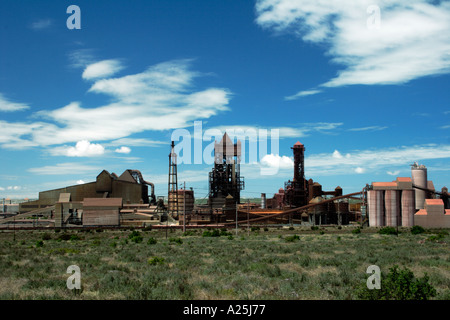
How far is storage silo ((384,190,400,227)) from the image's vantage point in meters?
76.5

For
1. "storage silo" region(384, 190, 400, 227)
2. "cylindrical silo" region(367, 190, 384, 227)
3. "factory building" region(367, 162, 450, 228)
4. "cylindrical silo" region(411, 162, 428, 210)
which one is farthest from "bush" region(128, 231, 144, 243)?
"cylindrical silo" region(411, 162, 428, 210)

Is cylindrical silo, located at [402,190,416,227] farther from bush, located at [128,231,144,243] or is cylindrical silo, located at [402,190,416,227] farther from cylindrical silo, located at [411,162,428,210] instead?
bush, located at [128,231,144,243]

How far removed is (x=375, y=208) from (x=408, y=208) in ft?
19.3

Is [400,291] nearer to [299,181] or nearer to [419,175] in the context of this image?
[419,175]

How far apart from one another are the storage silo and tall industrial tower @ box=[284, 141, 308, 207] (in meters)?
27.4

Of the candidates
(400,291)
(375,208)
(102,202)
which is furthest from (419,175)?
(400,291)

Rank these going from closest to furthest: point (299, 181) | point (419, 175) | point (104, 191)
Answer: point (419, 175)
point (299, 181)
point (104, 191)

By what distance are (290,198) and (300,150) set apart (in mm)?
13134

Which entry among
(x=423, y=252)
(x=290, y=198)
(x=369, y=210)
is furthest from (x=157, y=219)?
(x=423, y=252)

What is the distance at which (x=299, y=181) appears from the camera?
102938 millimetres

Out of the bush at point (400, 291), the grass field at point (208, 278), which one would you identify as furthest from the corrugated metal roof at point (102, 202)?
the bush at point (400, 291)

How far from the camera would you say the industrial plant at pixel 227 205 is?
253ft

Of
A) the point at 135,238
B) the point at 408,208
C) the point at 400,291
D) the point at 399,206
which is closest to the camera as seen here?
the point at 400,291

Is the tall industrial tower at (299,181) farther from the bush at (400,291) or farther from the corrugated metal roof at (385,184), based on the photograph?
the bush at (400,291)
